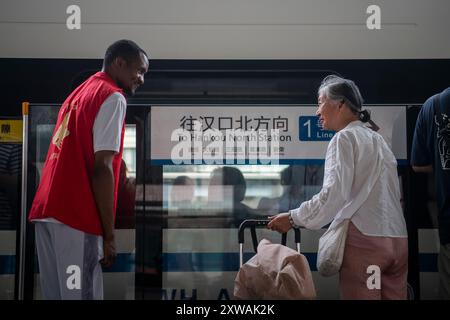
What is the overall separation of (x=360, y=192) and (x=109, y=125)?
119cm

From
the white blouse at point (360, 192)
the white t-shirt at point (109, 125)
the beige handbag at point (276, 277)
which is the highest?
the white t-shirt at point (109, 125)

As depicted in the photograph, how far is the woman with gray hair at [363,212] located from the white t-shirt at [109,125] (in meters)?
0.91

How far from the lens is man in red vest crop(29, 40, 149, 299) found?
2.49 metres

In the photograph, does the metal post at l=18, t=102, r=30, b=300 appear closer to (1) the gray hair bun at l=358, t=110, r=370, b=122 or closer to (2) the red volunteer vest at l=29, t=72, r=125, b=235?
(2) the red volunteer vest at l=29, t=72, r=125, b=235

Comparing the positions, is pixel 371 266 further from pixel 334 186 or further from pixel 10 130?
pixel 10 130

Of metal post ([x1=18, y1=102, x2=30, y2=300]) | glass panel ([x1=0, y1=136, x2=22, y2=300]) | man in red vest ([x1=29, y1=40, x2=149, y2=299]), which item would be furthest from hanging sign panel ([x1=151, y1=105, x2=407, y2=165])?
man in red vest ([x1=29, y1=40, x2=149, y2=299])

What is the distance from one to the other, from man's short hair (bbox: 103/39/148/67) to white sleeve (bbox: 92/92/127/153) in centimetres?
34

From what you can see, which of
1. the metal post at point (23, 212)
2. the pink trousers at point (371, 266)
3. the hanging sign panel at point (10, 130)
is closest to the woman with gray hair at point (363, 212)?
the pink trousers at point (371, 266)

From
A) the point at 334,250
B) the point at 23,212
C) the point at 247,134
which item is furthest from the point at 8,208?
the point at 334,250

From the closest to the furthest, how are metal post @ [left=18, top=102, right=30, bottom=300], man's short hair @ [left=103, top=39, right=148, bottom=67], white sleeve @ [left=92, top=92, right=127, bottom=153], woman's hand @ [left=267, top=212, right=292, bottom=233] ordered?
1. white sleeve @ [left=92, top=92, right=127, bottom=153]
2. woman's hand @ [left=267, top=212, right=292, bottom=233]
3. man's short hair @ [left=103, top=39, right=148, bottom=67]
4. metal post @ [left=18, top=102, right=30, bottom=300]

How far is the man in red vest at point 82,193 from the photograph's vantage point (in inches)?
97.9

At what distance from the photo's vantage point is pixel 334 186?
8.23 ft

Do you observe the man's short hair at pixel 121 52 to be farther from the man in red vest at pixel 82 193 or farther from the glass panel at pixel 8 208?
the glass panel at pixel 8 208

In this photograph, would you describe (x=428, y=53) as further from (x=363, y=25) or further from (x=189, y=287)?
(x=189, y=287)
